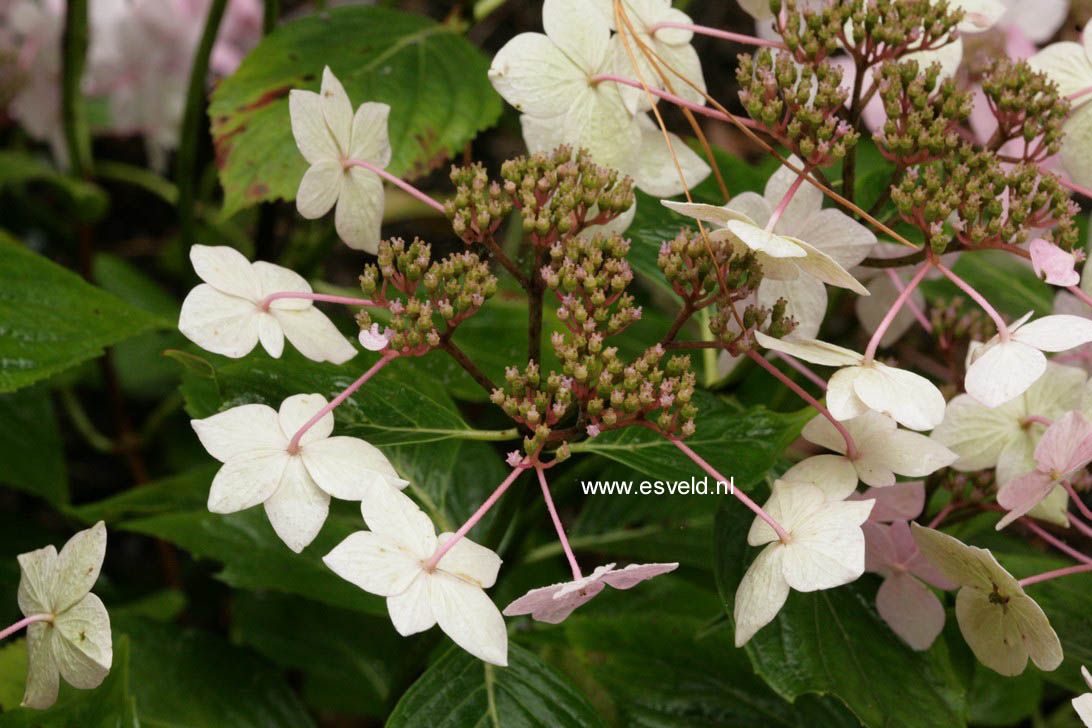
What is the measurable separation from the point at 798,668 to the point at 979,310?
530 mm

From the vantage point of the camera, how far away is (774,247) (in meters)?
0.62

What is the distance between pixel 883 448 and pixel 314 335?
37 centimetres

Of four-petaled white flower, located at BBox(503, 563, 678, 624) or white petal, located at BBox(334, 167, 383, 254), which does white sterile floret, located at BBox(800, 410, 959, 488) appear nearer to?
four-petaled white flower, located at BBox(503, 563, 678, 624)

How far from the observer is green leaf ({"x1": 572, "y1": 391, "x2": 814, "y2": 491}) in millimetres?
700

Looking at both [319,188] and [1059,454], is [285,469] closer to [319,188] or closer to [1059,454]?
[319,188]

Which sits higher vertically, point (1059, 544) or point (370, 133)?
point (370, 133)

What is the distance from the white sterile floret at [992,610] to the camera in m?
0.67

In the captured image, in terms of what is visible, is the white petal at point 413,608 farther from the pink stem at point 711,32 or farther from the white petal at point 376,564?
the pink stem at point 711,32

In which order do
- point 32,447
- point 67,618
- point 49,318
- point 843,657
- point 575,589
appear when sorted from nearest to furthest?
point 575,589 < point 67,618 < point 843,657 < point 49,318 < point 32,447

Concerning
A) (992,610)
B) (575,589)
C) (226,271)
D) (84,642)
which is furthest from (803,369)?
(84,642)

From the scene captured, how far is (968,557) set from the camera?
68 centimetres

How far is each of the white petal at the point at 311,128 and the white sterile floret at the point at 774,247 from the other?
0.82 ft

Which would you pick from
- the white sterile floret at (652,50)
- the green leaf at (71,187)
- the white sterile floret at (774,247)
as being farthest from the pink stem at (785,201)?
the green leaf at (71,187)

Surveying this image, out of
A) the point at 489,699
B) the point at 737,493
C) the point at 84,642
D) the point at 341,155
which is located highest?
the point at 341,155
